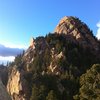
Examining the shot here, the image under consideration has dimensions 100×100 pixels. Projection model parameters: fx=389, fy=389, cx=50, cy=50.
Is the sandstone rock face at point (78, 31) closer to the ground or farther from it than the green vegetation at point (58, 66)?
farther from it

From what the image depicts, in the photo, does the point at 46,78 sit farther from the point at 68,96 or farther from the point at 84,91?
the point at 84,91

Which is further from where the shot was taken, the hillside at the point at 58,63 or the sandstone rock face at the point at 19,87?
the sandstone rock face at the point at 19,87

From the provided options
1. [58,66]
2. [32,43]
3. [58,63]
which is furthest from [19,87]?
[32,43]

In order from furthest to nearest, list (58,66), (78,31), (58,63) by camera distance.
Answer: (78,31) < (58,63) < (58,66)

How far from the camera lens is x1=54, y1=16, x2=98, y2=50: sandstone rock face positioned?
6964 inches

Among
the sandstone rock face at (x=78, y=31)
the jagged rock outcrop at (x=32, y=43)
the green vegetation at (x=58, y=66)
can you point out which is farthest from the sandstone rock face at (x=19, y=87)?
the sandstone rock face at (x=78, y=31)

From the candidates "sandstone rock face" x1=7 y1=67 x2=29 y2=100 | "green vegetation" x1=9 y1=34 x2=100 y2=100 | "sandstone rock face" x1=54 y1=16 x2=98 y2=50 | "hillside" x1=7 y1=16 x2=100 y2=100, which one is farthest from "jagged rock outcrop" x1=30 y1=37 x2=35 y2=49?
"sandstone rock face" x1=7 y1=67 x2=29 y2=100

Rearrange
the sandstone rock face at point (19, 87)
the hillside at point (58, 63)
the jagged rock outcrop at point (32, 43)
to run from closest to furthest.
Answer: the hillside at point (58, 63) < the sandstone rock face at point (19, 87) < the jagged rock outcrop at point (32, 43)

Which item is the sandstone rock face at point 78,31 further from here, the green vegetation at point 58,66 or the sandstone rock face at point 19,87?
the sandstone rock face at point 19,87

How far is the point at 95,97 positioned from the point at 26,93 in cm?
7298

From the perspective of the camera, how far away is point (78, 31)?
587 ft

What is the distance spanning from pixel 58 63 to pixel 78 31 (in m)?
30.8

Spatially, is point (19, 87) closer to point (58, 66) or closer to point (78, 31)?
point (58, 66)

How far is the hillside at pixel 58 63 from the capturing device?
132 metres
